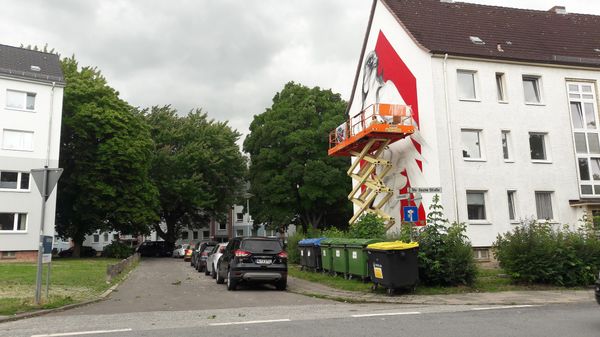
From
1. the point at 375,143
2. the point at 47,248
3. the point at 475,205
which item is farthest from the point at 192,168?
the point at 47,248

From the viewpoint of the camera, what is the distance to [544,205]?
75.8ft

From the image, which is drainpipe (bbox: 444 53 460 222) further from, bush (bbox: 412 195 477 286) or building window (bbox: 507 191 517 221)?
bush (bbox: 412 195 477 286)

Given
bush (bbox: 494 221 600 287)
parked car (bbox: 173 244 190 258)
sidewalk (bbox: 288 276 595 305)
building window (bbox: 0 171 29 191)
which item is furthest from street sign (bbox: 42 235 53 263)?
parked car (bbox: 173 244 190 258)

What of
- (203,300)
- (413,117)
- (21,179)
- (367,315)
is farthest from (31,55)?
→ (367,315)

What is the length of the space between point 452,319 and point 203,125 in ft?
149

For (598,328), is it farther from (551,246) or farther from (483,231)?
(483,231)

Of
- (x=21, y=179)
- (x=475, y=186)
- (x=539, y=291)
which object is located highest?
(x=21, y=179)

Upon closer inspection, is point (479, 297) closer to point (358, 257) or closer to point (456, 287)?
point (456, 287)

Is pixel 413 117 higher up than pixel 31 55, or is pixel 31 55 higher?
pixel 31 55

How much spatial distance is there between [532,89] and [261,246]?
17.0 m

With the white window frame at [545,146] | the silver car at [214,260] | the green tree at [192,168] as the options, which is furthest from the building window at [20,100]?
the white window frame at [545,146]

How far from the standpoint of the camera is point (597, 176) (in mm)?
23891

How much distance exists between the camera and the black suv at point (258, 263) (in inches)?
563

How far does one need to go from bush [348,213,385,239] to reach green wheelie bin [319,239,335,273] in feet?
7.62
